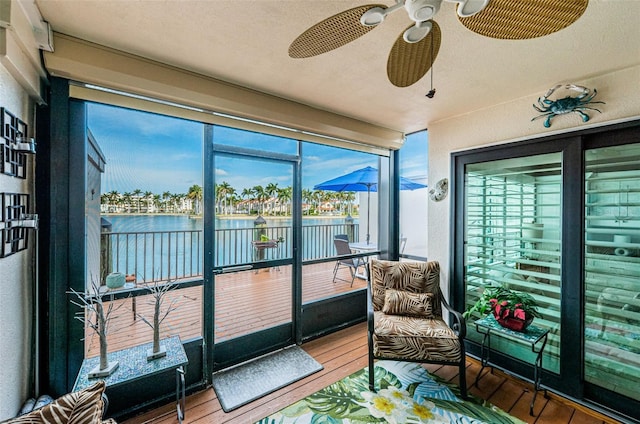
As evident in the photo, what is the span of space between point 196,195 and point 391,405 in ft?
7.75

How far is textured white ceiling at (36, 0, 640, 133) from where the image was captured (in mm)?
1455

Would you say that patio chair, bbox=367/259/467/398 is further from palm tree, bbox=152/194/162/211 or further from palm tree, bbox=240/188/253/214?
palm tree, bbox=152/194/162/211

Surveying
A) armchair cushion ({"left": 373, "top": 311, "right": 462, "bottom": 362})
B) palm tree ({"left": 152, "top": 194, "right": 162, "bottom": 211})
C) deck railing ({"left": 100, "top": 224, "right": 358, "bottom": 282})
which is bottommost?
armchair cushion ({"left": 373, "top": 311, "right": 462, "bottom": 362})

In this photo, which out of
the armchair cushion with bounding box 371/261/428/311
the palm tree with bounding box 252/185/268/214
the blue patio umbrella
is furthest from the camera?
the blue patio umbrella

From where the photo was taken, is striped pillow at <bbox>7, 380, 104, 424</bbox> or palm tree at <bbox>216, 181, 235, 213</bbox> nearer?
striped pillow at <bbox>7, 380, 104, 424</bbox>

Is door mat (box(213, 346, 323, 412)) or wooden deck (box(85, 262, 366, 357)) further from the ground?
wooden deck (box(85, 262, 366, 357))

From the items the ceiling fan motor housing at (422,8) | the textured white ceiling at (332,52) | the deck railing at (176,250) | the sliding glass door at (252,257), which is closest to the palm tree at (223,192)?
the sliding glass door at (252,257)

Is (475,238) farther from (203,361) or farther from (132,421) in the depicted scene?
(132,421)

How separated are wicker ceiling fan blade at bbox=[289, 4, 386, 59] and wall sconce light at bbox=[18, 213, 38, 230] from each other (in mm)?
1704

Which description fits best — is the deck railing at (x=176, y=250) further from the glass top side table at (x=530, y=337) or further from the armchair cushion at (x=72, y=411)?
the glass top side table at (x=530, y=337)

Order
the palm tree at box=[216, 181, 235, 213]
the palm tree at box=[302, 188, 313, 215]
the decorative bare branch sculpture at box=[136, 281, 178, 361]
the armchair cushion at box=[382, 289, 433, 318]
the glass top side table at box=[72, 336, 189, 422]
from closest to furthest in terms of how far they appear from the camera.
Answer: the glass top side table at box=[72, 336, 189, 422] → the decorative bare branch sculpture at box=[136, 281, 178, 361] → the palm tree at box=[216, 181, 235, 213] → the armchair cushion at box=[382, 289, 433, 318] → the palm tree at box=[302, 188, 313, 215]

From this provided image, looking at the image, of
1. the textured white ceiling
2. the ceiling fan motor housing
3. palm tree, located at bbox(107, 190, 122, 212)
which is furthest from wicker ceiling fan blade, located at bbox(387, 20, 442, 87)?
palm tree, located at bbox(107, 190, 122, 212)

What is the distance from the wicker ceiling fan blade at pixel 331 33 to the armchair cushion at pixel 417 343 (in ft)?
7.24

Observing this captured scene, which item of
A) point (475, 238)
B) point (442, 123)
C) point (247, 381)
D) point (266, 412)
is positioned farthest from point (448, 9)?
point (247, 381)
